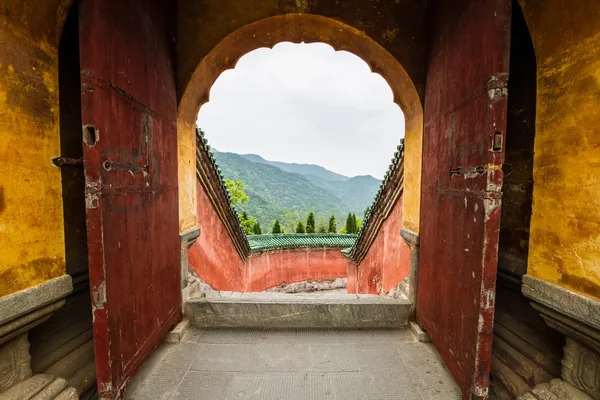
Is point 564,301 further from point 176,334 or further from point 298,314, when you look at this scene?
point 176,334

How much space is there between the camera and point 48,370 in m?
1.95

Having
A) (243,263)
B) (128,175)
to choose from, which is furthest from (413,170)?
(243,263)

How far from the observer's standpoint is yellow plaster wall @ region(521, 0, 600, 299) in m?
1.66

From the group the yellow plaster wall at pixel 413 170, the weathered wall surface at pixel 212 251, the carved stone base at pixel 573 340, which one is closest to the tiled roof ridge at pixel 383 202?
the yellow plaster wall at pixel 413 170

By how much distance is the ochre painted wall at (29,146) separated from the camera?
5.32ft

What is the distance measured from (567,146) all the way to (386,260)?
423 centimetres

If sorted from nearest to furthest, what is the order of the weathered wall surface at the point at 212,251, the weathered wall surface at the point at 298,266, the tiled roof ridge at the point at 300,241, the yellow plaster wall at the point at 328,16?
the yellow plaster wall at the point at 328,16, the weathered wall surface at the point at 212,251, the weathered wall surface at the point at 298,266, the tiled roof ridge at the point at 300,241

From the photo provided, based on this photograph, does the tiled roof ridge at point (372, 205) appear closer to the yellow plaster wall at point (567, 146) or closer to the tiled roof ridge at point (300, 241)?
the yellow plaster wall at point (567, 146)

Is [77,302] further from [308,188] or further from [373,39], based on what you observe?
[308,188]

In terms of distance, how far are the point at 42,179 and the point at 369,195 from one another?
442 feet

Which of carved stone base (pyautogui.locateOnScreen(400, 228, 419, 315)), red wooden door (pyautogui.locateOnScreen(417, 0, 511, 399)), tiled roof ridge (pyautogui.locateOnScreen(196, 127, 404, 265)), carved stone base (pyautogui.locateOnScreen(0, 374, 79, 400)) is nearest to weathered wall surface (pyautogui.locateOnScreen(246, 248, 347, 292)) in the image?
tiled roof ridge (pyautogui.locateOnScreen(196, 127, 404, 265))

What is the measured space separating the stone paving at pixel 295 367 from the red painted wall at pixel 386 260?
180 cm

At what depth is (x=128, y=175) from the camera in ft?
7.11

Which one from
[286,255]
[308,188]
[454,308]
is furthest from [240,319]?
[308,188]
